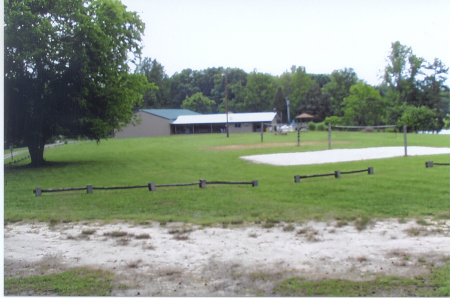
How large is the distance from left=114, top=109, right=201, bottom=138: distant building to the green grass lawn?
0.57 ft

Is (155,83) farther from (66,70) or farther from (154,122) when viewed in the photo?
(66,70)

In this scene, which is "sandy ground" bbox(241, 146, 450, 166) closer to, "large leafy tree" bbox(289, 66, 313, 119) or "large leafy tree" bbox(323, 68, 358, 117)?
"large leafy tree" bbox(289, 66, 313, 119)

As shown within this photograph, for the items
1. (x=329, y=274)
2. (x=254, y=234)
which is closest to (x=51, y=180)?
(x=254, y=234)

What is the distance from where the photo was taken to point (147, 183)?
6648 millimetres

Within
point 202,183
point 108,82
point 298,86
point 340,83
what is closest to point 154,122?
point 108,82

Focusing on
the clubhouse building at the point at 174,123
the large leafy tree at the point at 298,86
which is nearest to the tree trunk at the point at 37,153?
the clubhouse building at the point at 174,123

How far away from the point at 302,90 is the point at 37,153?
203 inches

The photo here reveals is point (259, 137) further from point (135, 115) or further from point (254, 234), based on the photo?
point (254, 234)

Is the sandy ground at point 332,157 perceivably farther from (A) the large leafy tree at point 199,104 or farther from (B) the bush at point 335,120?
(A) the large leafy tree at point 199,104

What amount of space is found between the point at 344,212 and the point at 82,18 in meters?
6.05

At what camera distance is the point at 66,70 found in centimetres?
721

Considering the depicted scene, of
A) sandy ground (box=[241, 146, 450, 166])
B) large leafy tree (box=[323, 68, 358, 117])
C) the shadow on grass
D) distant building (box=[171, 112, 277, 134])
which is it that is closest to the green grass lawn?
the shadow on grass

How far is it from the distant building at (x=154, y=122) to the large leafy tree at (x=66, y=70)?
0.30 metres

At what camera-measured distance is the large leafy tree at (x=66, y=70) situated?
6648mm
